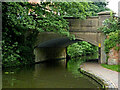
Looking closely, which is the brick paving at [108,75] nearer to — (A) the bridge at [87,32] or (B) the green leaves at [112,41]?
(B) the green leaves at [112,41]

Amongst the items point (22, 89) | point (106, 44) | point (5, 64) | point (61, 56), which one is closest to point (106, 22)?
point (106, 44)

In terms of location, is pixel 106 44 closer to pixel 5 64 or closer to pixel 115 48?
pixel 115 48

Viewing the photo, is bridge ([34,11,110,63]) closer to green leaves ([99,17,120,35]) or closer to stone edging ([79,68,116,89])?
green leaves ([99,17,120,35])

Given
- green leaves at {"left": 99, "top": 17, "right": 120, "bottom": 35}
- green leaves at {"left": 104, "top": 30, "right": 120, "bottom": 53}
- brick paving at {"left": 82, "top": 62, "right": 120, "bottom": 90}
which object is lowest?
brick paving at {"left": 82, "top": 62, "right": 120, "bottom": 90}

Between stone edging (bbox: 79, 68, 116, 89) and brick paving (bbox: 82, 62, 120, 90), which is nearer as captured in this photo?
stone edging (bbox: 79, 68, 116, 89)

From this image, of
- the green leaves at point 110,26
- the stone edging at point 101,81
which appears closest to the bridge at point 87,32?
the green leaves at point 110,26

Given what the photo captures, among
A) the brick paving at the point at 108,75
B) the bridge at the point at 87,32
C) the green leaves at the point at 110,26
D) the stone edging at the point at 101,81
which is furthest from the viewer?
the bridge at the point at 87,32

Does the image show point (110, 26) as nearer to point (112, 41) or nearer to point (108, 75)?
point (112, 41)

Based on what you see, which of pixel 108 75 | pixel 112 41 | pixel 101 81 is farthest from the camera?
pixel 112 41

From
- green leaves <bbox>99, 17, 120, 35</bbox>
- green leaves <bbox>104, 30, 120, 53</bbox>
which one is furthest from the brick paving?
green leaves <bbox>99, 17, 120, 35</bbox>

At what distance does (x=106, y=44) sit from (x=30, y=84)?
787 cm

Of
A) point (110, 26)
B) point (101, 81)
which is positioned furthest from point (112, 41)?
point (101, 81)

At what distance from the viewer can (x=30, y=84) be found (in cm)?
839

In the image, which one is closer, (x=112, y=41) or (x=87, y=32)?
(x=112, y=41)
